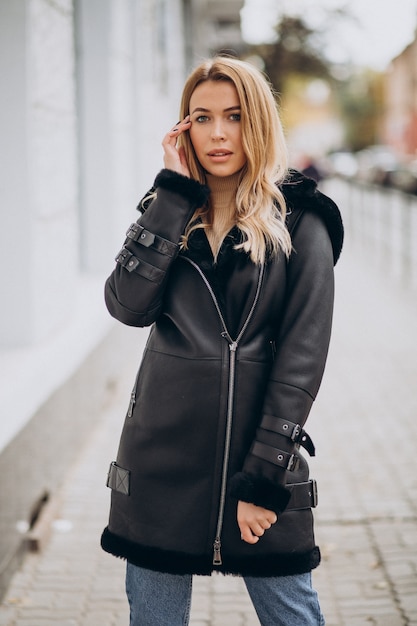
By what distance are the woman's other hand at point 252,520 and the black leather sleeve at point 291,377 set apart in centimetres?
3

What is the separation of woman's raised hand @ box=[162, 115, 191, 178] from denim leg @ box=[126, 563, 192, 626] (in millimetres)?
1062

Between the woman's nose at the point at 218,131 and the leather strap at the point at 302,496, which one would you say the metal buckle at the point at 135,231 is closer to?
the woman's nose at the point at 218,131

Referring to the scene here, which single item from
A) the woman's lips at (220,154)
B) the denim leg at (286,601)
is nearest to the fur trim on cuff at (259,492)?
the denim leg at (286,601)

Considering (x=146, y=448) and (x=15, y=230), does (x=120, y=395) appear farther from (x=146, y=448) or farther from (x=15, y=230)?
(x=146, y=448)

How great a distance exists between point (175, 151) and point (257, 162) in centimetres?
23

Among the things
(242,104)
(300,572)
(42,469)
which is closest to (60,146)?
(42,469)

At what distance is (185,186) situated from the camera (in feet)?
7.51

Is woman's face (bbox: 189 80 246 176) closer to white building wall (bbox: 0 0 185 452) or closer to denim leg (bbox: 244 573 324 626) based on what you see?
denim leg (bbox: 244 573 324 626)

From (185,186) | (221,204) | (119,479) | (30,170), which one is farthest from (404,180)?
(119,479)

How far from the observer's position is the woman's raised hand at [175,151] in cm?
234

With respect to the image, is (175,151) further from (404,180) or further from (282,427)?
(404,180)

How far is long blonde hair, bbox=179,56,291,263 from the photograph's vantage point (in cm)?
225

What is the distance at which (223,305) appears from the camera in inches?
88.7

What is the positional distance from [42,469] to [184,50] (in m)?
12.0
